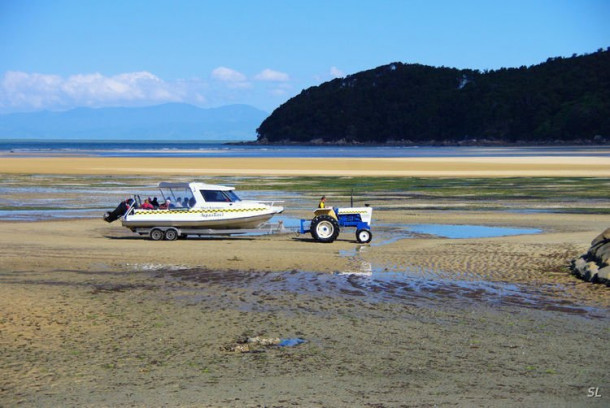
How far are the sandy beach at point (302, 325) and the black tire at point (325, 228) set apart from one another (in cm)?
93

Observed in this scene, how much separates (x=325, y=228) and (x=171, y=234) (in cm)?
473

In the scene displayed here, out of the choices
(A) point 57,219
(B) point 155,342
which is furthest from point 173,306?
(A) point 57,219

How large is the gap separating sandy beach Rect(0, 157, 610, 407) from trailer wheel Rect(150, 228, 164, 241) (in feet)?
5.48

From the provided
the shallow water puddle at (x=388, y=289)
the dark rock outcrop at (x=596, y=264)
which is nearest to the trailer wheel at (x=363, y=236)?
the shallow water puddle at (x=388, y=289)

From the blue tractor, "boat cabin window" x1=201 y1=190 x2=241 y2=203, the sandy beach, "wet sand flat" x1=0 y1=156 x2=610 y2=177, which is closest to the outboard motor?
"boat cabin window" x1=201 y1=190 x2=241 y2=203

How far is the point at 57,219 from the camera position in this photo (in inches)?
1240

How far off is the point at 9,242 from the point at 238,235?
707 centimetres

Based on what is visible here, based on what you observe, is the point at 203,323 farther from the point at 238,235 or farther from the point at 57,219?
the point at 57,219

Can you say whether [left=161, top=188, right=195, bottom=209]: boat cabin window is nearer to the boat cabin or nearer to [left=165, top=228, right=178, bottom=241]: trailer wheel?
the boat cabin

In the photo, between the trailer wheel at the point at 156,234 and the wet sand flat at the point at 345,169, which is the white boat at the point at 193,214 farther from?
the wet sand flat at the point at 345,169

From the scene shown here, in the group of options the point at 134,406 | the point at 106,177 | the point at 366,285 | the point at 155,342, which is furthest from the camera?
the point at 106,177

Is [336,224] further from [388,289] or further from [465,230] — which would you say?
[388,289]

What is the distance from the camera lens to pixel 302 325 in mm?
13484

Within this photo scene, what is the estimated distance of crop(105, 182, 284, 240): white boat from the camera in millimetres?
25562
